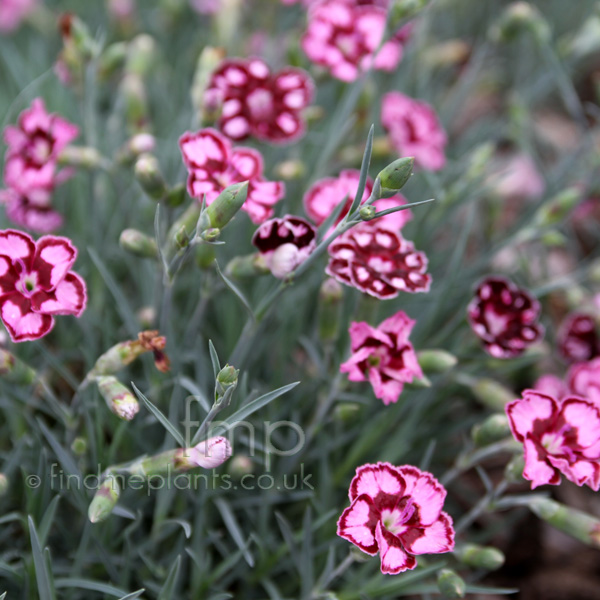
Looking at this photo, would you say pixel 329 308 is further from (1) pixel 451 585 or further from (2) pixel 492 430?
(1) pixel 451 585

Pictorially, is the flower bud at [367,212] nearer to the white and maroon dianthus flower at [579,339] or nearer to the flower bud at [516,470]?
the flower bud at [516,470]

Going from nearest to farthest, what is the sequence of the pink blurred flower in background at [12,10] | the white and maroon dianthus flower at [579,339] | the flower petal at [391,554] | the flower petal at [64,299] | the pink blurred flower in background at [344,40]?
the flower petal at [391,554] < the flower petal at [64,299] < the white and maroon dianthus flower at [579,339] < the pink blurred flower in background at [344,40] < the pink blurred flower in background at [12,10]

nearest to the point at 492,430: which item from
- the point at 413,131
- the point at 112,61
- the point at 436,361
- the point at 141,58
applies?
the point at 436,361

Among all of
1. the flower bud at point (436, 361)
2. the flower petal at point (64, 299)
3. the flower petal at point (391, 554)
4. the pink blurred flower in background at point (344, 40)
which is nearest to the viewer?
the flower petal at point (391, 554)

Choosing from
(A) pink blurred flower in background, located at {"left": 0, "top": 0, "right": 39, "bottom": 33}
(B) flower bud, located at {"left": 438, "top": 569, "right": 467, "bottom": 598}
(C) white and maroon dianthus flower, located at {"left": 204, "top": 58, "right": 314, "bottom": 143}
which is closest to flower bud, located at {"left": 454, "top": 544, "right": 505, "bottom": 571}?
(B) flower bud, located at {"left": 438, "top": 569, "right": 467, "bottom": 598}

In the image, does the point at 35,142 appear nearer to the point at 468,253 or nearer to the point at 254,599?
the point at 254,599

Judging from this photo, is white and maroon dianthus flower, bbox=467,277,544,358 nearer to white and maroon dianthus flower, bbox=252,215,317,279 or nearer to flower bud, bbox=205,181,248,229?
white and maroon dianthus flower, bbox=252,215,317,279

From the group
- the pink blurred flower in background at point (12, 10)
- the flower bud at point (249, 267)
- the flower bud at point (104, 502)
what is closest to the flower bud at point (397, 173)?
the flower bud at point (249, 267)
